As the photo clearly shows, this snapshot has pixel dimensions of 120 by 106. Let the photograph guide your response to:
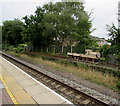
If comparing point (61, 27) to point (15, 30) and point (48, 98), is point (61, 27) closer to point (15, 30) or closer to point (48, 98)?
point (48, 98)

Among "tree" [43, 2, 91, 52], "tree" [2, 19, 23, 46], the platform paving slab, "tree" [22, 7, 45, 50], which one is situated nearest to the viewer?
the platform paving slab

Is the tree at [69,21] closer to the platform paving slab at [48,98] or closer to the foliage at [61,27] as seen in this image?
the foliage at [61,27]

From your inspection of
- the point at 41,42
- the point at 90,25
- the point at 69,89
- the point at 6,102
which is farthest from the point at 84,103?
the point at 41,42

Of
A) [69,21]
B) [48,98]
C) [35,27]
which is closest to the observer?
[48,98]

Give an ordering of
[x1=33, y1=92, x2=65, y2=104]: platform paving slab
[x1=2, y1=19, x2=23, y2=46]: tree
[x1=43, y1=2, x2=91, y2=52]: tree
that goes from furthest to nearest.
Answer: [x1=2, y1=19, x2=23, y2=46]: tree
[x1=43, y1=2, x2=91, y2=52]: tree
[x1=33, y1=92, x2=65, y2=104]: platform paving slab

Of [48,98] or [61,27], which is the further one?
[61,27]

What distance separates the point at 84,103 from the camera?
475 centimetres

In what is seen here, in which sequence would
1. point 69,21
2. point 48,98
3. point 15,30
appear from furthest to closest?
point 15,30
point 69,21
point 48,98

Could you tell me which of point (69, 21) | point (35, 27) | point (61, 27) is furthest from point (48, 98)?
point (35, 27)

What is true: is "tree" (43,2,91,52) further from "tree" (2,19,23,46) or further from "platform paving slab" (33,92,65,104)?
"tree" (2,19,23,46)

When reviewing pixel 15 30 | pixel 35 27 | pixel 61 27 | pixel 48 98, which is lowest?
pixel 48 98

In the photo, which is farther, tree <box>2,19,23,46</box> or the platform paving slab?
tree <box>2,19,23,46</box>

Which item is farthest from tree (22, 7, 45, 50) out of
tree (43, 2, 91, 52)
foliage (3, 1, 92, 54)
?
tree (43, 2, 91, 52)

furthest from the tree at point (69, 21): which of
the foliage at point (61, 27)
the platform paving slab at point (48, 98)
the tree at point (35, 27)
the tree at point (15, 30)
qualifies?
the tree at point (15, 30)
